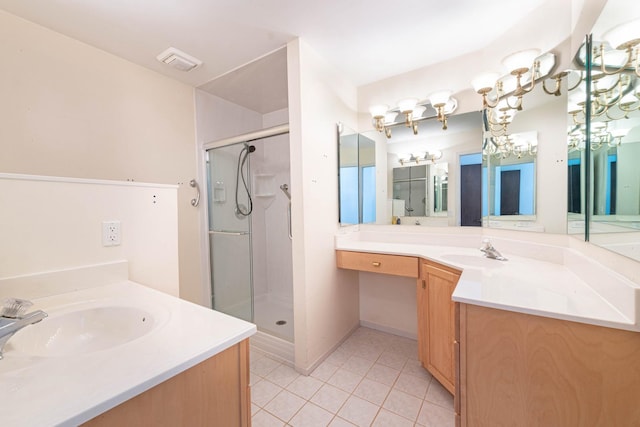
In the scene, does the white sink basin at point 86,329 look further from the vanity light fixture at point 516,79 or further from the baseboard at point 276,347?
the vanity light fixture at point 516,79

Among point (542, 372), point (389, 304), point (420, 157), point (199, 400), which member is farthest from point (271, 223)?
point (542, 372)

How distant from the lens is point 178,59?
185cm

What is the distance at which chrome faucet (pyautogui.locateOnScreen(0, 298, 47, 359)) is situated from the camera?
646 mm

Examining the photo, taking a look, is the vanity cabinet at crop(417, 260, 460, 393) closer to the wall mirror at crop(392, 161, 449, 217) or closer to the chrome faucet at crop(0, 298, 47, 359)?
the wall mirror at crop(392, 161, 449, 217)

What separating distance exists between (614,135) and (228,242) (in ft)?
8.70

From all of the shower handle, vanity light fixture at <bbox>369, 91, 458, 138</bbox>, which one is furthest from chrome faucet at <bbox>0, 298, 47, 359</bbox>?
vanity light fixture at <bbox>369, 91, 458, 138</bbox>

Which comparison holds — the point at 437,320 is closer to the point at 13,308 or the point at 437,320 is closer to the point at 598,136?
the point at 598,136

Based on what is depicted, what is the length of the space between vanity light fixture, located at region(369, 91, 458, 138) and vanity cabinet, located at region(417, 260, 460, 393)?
1.19 meters

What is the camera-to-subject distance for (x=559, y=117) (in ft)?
4.67

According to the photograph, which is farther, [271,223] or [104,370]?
[271,223]

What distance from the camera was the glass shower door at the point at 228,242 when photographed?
248 cm

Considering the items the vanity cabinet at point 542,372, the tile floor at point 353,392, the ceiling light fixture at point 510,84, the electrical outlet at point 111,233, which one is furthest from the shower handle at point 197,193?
the ceiling light fixture at point 510,84

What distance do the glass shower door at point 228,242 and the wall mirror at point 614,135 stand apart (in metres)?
2.41

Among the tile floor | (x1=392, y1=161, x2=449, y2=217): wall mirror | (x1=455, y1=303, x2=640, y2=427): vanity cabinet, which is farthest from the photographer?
(x1=392, y1=161, x2=449, y2=217): wall mirror
